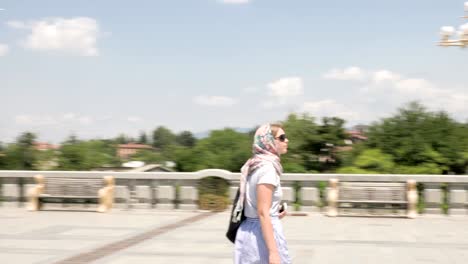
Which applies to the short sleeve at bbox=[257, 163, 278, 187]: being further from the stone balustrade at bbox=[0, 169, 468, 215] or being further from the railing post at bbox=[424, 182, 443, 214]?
the railing post at bbox=[424, 182, 443, 214]

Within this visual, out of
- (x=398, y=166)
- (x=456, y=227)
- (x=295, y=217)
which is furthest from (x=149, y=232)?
(x=398, y=166)

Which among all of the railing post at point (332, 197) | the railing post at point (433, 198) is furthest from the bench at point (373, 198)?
the railing post at point (433, 198)

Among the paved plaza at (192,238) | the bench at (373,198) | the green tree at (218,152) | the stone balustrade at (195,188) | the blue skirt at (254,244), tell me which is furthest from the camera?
the green tree at (218,152)

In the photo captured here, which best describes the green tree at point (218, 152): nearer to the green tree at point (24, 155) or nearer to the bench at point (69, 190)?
the green tree at point (24, 155)

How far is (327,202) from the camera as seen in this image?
13.3 meters

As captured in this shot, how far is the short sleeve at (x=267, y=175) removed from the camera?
3854mm

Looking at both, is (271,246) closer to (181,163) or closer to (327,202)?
(327,202)

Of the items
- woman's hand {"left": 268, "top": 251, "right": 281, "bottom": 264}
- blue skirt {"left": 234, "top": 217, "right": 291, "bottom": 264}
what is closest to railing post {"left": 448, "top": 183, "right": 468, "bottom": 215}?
blue skirt {"left": 234, "top": 217, "right": 291, "bottom": 264}

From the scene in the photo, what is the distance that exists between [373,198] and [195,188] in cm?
394

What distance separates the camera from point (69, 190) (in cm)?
1351

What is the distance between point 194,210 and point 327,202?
296 cm

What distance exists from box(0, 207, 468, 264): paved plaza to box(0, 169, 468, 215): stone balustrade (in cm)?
41

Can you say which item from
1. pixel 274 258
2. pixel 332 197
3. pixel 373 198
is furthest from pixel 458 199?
pixel 274 258

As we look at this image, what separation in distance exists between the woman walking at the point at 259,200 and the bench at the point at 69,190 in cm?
977
